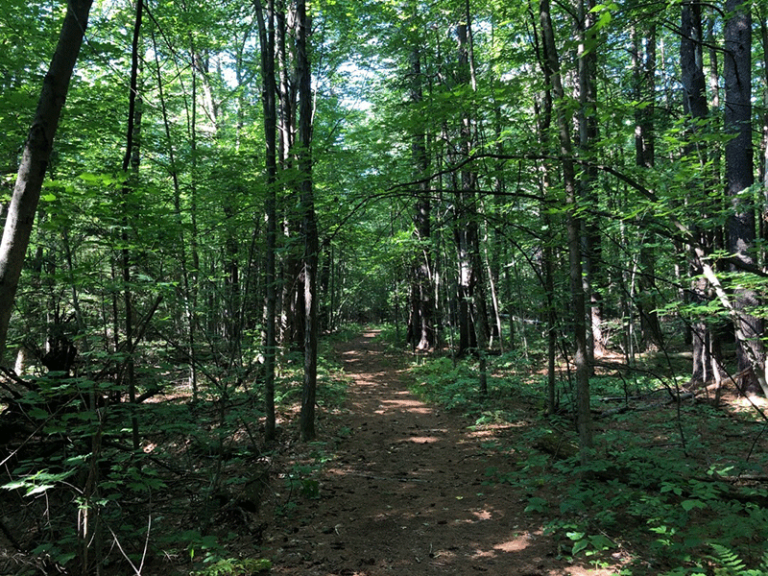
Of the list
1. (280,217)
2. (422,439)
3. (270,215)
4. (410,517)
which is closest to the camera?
(410,517)

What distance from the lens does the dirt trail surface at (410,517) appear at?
3.79 meters

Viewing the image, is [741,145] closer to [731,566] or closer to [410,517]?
[731,566]

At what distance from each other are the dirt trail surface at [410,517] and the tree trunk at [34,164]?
122 inches

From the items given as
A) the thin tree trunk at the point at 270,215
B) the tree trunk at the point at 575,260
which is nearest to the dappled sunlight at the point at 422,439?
the thin tree trunk at the point at 270,215

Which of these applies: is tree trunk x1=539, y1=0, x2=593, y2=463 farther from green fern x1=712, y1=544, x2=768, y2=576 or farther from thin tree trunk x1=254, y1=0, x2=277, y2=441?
thin tree trunk x1=254, y1=0, x2=277, y2=441

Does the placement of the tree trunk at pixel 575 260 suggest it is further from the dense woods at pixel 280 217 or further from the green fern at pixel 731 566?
the green fern at pixel 731 566

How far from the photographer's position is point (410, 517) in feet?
15.6

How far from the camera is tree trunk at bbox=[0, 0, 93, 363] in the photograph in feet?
8.21

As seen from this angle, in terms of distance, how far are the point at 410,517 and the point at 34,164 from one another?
470 cm

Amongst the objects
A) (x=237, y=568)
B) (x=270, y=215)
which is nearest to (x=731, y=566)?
(x=237, y=568)

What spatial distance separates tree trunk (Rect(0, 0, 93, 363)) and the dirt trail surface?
3.09 meters

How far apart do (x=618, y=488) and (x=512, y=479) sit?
1341 mm

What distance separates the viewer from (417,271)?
17.6 m

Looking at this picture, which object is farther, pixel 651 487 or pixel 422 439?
pixel 422 439
